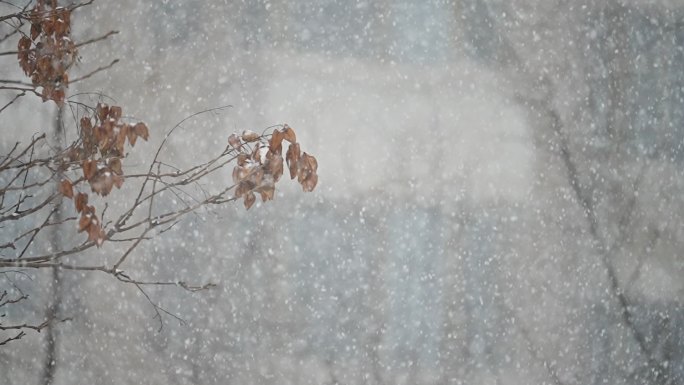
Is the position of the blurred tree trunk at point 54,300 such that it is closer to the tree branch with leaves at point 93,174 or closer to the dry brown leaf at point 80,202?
the tree branch with leaves at point 93,174

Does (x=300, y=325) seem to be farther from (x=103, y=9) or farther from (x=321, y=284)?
(x=103, y=9)

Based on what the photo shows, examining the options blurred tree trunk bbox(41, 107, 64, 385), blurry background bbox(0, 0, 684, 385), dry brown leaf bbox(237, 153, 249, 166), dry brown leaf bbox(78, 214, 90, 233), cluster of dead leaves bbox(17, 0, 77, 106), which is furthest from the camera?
blurred tree trunk bbox(41, 107, 64, 385)

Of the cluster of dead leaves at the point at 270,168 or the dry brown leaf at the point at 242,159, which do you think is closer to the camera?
the cluster of dead leaves at the point at 270,168

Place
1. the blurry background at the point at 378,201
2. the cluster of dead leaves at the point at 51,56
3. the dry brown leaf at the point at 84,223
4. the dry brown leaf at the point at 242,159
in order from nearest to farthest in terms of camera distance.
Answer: the dry brown leaf at the point at 84,223, the cluster of dead leaves at the point at 51,56, the dry brown leaf at the point at 242,159, the blurry background at the point at 378,201

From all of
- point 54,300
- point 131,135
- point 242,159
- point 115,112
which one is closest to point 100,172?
point 131,135

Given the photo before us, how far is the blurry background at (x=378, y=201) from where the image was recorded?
2.93 m

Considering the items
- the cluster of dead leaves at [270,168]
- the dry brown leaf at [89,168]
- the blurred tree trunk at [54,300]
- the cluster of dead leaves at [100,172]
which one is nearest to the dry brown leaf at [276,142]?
the cluster of dead leaves at [270,168]

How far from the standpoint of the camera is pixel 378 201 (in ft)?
9.62

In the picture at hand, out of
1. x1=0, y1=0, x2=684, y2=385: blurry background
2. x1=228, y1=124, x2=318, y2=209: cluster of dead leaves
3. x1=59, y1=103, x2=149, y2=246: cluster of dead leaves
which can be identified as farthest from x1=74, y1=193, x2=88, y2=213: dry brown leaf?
x1=0, y1=0, x2=684, y2=385: blurry background

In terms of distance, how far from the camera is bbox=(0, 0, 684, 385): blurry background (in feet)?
9.62

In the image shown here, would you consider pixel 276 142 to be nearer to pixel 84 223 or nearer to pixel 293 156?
pixel 293 156

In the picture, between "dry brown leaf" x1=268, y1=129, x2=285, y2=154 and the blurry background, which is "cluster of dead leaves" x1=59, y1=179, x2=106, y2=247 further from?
the blurry background

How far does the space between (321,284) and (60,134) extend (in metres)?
1.07

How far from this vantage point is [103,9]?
10.3 ft
